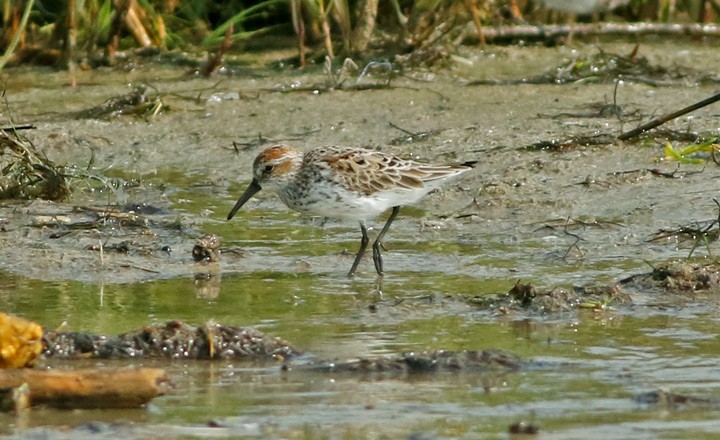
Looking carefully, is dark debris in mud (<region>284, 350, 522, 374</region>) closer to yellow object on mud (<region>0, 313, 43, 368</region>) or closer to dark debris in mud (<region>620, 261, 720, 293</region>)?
yellow object on mud (<region>0, 313, 43, 368</region>)

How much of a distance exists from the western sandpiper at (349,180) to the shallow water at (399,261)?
0.29m

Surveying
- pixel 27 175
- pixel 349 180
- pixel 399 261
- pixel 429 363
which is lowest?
pixel 399 261

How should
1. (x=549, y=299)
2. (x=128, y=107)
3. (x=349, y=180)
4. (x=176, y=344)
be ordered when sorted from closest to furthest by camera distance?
(x=176, y=344) → (x=549, y=299) → (x=349, y=180) → (x=128, y=107)

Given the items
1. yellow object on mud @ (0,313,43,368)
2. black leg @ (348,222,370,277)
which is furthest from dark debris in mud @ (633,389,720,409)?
black leg @ (348,222,370,277)

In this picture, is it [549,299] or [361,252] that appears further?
[361,252]

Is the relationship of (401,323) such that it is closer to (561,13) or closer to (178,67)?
(178,67)

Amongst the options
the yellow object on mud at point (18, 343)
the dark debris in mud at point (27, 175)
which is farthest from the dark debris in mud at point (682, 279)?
the dark debris in mud at point (27, 175)

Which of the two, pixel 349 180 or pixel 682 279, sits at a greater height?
pixel 349 180

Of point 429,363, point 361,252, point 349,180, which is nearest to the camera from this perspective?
point 429,363

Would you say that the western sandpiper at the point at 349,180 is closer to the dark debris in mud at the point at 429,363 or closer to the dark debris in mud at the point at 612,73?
the dark debris in mud at the point at 429,363

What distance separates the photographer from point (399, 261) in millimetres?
7531

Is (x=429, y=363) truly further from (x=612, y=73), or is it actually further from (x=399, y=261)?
(x=612, y=73)

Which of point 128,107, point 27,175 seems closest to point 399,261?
point 27,175

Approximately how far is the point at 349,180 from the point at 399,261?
519 millimetres
